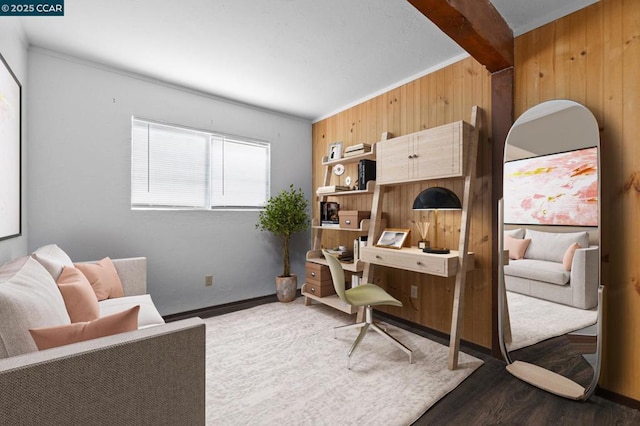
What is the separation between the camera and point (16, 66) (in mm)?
2047

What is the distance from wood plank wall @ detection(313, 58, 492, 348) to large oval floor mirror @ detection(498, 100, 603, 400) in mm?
238

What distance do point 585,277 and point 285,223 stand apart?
2.78 metres

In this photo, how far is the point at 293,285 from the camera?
368 centimetres

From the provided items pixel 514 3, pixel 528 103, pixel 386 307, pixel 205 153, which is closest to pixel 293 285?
pixel 386 307

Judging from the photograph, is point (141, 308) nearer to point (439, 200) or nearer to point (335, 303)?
point (335, 303)

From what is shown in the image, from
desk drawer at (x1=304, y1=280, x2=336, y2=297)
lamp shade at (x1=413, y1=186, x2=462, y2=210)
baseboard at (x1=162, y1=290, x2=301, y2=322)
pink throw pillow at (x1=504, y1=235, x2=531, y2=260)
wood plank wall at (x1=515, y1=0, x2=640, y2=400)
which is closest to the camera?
wood plank wall at (x1=515, y1=0, x2=640, y2=400)

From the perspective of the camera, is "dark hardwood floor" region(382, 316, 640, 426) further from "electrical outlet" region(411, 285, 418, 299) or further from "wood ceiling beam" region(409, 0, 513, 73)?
"wood ceiling beam" region(409, 0, 513, 73)

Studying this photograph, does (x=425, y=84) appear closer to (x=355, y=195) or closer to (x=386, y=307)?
(x=355, y=195)

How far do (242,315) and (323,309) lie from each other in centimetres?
92

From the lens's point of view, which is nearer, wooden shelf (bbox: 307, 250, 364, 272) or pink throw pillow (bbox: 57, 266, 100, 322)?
pink throw pillow (bbox: 57, 266, 100, 322)

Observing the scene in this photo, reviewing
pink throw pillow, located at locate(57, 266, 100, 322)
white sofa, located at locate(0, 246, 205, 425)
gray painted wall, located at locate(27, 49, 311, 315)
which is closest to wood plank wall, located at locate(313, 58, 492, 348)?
gray painted wall, located at locate(27, 49, 311, 315)

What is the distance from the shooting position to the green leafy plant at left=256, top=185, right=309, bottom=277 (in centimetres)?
356

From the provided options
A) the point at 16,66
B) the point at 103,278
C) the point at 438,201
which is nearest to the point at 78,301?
the point at 103,278

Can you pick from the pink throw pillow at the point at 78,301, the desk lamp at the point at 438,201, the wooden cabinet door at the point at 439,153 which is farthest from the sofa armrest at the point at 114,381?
the wooden cabinet door at the point at 439,153
